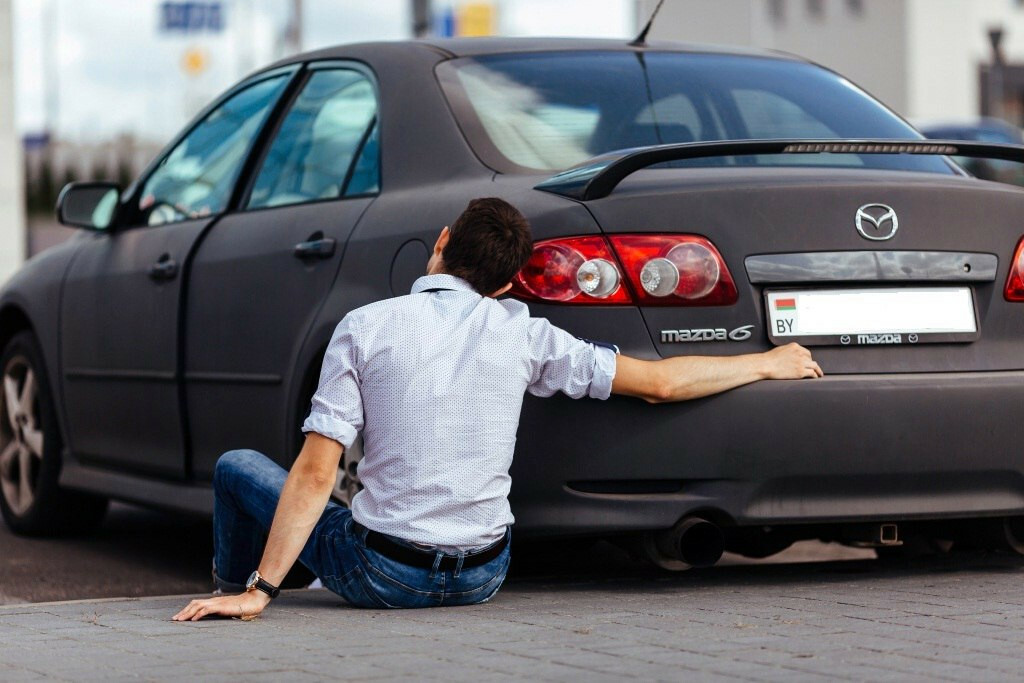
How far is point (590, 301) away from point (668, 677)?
1.21m

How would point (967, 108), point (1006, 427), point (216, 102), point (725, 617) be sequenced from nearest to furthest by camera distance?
point (725, 617) < point (1006, 427) < point (216, 102) < point (967, 108)

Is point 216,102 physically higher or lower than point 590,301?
higher

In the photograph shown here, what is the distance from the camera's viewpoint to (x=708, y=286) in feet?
14.9

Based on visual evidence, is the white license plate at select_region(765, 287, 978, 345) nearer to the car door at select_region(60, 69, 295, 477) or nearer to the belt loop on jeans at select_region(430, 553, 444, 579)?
the belt loop on jeans at select_region(430, 553, 444, 579)

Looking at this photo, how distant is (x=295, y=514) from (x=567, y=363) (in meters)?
0.72

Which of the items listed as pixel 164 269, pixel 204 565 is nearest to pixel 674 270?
pixel 164 269

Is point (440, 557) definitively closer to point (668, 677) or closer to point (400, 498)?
point (400, 498)

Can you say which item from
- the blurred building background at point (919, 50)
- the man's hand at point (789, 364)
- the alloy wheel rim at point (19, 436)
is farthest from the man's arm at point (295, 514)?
the blurred building background at point (919, 50)

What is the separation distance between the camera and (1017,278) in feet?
15.6

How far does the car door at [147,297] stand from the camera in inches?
240

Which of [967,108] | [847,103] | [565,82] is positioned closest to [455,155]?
[565,82]

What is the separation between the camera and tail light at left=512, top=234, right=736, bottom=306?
453 cm

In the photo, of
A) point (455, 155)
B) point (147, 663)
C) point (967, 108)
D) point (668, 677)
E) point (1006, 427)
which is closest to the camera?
point (668, 677)

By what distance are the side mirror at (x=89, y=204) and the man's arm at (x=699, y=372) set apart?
294 cm
